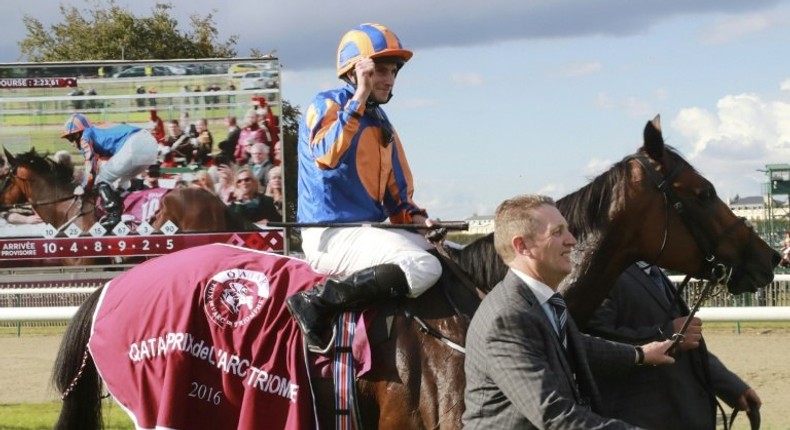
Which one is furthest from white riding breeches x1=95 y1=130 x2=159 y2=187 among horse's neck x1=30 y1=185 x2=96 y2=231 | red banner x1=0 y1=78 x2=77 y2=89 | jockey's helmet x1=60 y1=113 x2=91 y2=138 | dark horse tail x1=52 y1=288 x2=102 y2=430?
dark horse tail x1=52 y1=288 x2=102 y2=430

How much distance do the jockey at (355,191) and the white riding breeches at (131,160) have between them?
35.2ft

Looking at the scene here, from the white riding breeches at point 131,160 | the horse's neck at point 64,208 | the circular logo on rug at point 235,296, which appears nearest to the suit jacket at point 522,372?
the circular logo on rug at point 235,296

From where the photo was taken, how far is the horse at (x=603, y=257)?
379cm

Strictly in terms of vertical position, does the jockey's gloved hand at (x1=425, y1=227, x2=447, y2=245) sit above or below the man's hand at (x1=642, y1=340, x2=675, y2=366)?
above

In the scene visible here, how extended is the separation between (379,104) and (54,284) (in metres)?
12.7

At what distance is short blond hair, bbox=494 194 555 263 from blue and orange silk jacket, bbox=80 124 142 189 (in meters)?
12.5

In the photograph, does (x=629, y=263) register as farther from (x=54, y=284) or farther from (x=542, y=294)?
(x=54, y=284)

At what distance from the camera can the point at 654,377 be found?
4074 millimetres

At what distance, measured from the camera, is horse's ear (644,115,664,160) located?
13.2ft

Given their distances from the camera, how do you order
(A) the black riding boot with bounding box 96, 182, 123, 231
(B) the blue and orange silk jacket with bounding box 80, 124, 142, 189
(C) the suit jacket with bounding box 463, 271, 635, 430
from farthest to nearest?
(B) the blue and orange silk jacket with bounding box 80, 124, 142, 189 < (A) the black riding boot with bounding box 96, 182, 123, 231 < (C) the suit jacket with bounding box 463, 271, 635, 430

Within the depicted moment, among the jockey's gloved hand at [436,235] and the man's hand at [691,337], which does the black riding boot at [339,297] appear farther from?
the man's hand at [691,337]

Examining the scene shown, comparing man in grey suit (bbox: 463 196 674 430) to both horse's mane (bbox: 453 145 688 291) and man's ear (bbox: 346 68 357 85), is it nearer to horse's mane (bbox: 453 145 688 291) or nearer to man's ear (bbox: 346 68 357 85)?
horse's mane (bbox: 453 145 688 291)

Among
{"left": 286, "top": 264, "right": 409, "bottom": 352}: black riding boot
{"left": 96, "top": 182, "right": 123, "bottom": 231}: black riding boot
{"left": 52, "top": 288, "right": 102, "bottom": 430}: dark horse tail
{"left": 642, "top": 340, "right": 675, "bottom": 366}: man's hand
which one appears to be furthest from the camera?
{"left": 96, "top": 182, "right": 123, "bottom": 231}: black riding boot

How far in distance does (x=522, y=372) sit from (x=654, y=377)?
1679mm
